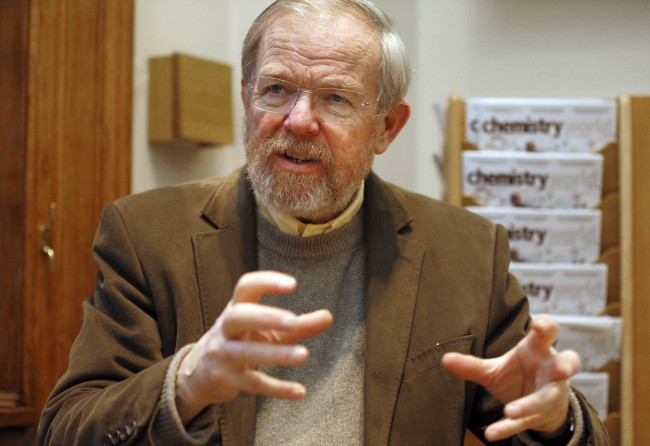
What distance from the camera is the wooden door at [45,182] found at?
228 centimetres

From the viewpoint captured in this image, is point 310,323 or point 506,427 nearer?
point 310,323

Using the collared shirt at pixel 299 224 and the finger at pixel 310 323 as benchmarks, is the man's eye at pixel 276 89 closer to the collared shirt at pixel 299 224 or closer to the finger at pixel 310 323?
the collared shirt at pixel 299 224

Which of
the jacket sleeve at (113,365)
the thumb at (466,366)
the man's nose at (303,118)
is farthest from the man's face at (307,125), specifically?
the thumb at (466,366)

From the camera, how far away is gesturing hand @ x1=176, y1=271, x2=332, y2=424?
0.85 metres

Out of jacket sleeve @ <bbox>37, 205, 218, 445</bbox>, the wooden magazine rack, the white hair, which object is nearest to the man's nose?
the white hair

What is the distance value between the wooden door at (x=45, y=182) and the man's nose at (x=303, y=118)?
1262 mm

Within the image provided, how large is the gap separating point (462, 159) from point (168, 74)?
1.23 meters

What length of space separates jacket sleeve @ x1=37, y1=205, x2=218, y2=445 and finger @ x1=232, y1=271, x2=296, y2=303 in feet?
0.80

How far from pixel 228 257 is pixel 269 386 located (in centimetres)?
59

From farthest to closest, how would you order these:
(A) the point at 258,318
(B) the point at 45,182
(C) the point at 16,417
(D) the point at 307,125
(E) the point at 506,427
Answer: (B) the point at 45,182 → (C) the point at 16,417 → (D) the point at 307,125 → (E) the point at 506,427 → (A) the point at 258,318

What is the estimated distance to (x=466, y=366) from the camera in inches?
40.5

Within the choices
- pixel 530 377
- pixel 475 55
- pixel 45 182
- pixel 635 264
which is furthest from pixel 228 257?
pixel 475 55

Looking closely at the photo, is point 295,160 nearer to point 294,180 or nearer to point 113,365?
point 294,180

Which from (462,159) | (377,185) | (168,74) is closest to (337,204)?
(377,185)
